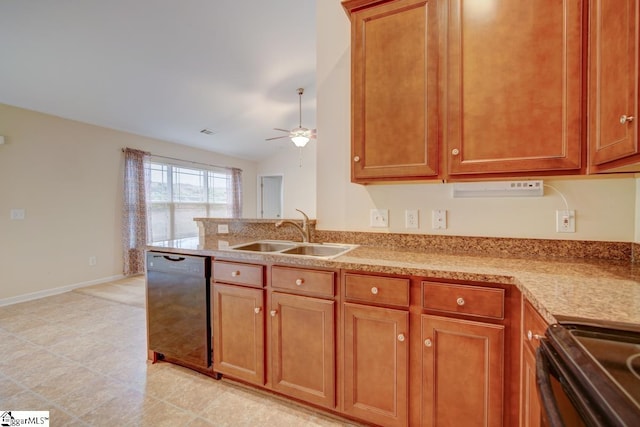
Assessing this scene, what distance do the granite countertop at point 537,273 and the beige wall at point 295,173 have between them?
5.24 metres

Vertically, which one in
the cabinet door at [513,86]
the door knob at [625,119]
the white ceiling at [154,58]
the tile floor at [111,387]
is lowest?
the tile floor at [111,387]

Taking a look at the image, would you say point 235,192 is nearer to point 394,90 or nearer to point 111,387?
point 111,387

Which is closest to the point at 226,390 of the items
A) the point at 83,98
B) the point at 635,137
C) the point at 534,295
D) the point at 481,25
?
the point at 534,295

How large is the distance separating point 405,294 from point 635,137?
950 mm

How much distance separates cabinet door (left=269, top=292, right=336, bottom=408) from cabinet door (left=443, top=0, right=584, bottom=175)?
104 centimetres

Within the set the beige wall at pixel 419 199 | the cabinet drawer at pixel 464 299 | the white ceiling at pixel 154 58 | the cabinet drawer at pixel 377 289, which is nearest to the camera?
the cabinet drawer at pixel 464 299

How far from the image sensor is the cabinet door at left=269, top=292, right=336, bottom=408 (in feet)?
4.80

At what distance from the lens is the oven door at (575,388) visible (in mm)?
435

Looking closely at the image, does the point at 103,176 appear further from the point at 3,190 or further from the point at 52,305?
the point at 52,305

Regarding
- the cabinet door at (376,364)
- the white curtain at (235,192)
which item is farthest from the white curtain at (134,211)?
the cabinet door at (376,364)

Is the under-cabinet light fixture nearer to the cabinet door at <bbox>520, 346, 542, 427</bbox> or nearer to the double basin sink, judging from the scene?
the double basin sink

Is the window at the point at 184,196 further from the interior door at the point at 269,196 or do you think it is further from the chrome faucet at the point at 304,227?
the chrome faucet at the point at 304,227

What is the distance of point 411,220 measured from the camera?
1.82m

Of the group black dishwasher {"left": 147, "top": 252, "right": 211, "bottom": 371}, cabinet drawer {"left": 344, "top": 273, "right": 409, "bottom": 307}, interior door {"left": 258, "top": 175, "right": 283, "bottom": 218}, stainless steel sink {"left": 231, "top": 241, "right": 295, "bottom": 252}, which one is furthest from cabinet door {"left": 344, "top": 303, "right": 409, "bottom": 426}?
interior door {"left": 258, "top": 175, "right": 283, "bottom": 218}
